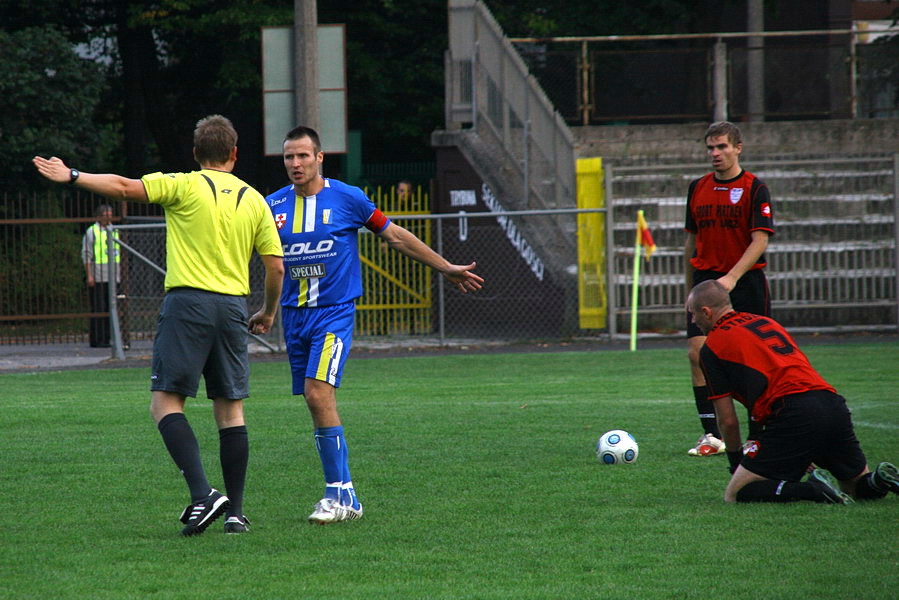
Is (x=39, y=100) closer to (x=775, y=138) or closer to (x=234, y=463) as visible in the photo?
(x=775, y=138)

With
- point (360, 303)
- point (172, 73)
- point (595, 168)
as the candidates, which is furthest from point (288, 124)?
point (172, 73)

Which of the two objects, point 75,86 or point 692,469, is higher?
point 75,86

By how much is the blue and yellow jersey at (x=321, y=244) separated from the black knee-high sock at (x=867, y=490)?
2.82 meters

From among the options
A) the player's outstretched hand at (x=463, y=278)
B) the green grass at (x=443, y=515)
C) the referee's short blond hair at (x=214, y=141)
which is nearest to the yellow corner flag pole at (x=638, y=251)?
the green grass at (x=443, y=515)

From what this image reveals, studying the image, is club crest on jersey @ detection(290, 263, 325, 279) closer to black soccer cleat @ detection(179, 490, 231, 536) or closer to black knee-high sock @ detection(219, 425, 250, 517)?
black knee-high sock @ detection(219, 425, 250, 517)

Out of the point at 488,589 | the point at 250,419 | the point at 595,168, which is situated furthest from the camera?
the point at 595,168

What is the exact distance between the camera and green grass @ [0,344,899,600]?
5.01 metres

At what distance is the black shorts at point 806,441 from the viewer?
6432 millimetres

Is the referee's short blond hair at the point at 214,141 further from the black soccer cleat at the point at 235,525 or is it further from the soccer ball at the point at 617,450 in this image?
the soccer ball at the point at 617,450

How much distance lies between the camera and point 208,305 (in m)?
5.99

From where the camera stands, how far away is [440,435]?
9.38 meters

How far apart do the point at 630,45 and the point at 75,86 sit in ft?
35.7

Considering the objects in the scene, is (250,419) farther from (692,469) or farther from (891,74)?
(891,74)

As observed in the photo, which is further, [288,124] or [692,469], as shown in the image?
[288,124]
